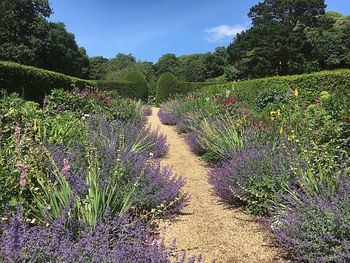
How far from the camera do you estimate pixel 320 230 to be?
105 inches

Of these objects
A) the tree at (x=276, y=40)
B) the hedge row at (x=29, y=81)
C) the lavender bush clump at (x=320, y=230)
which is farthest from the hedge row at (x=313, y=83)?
the tree at (x=276, y=40)

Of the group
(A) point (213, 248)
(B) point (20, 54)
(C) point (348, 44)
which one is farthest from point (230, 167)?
(C) point (348, 44)

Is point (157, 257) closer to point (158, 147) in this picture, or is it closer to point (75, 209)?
point (75, 209)

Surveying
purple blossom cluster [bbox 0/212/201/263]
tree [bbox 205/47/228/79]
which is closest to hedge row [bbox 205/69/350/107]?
purple blossom cluster [bbox 0/212/201/263]

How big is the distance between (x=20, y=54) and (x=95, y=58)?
3256 cm

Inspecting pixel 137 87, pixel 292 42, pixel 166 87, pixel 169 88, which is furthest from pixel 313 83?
pixel 292 42

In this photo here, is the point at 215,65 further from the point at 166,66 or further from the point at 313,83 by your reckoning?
the point at 313,83

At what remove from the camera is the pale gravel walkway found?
10.0ft

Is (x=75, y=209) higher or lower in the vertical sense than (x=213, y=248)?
higher

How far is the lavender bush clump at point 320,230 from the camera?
8.18 feet

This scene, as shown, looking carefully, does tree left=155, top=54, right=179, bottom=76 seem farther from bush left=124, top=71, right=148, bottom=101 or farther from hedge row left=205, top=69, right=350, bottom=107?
hedge row left=205, top=69, right=350, bottom=107

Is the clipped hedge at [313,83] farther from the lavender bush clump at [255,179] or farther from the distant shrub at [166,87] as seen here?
the distant shrub at [166,87]

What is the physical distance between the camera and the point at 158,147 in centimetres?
728

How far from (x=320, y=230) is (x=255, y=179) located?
4.74 feet
